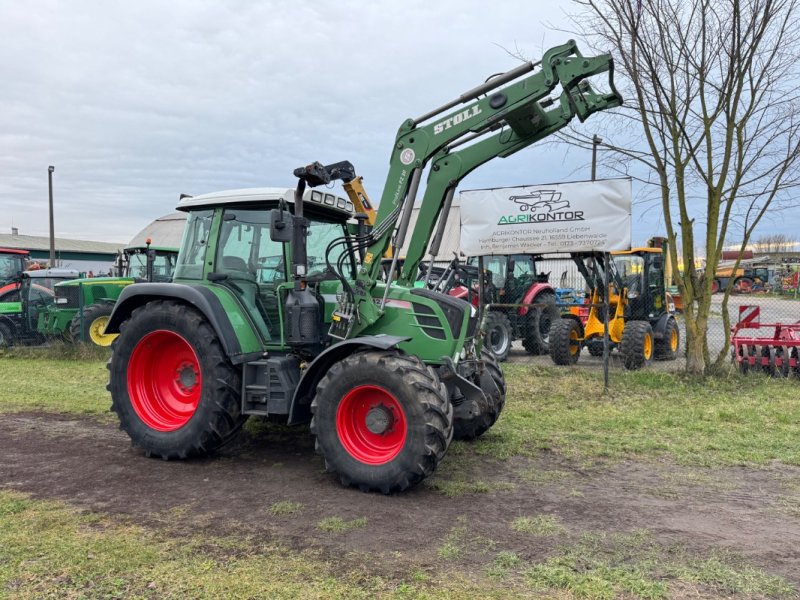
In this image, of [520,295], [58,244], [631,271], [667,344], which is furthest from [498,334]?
[58,244]

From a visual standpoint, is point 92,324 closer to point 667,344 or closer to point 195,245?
point 195,245

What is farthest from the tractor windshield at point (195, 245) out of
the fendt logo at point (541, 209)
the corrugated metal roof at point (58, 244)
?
the corrugated metal roof at point (58, 244)

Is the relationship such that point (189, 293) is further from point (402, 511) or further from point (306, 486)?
point (402, 511)

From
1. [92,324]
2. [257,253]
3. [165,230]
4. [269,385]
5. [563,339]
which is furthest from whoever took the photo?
[165,230]

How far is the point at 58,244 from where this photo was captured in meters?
62.6

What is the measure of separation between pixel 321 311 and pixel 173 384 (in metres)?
1.66

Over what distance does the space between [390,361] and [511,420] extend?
2.93 metres

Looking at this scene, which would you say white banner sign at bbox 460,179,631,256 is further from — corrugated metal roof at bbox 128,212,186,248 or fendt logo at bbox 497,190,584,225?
corrugated metal roof at bbox 128,212,186,248

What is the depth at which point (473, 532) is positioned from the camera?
4.00 metres

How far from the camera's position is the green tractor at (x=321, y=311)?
4934mm

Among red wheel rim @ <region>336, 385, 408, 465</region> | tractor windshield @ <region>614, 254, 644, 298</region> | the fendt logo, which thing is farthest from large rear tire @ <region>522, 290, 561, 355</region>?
red wheel rim @ <region>336, 385, 408, 465</region>

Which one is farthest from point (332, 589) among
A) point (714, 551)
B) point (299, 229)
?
point (299, 229)

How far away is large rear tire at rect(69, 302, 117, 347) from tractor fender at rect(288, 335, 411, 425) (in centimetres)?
956

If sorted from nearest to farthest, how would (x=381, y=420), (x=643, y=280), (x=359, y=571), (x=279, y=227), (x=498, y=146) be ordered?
(x=359, y=571)
(x=381, y=420)
(x=279, y=227)
(x=498, y=146)
(x=643, y=280)
